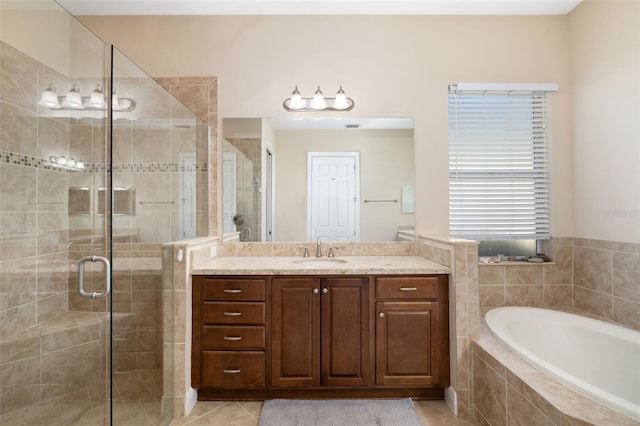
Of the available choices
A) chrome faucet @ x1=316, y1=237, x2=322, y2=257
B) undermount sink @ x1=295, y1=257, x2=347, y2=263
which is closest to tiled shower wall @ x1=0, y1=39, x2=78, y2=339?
undermount sink @ x1=295, y1=257, x2=347, y2=263

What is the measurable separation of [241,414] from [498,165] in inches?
105

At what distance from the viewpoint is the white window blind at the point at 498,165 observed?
2.62 m

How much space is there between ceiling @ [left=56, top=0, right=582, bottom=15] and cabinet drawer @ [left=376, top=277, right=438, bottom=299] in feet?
6.98

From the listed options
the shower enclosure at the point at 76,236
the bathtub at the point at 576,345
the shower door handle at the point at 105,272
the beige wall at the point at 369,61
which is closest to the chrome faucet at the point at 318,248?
the beige wall at the point at 369,61

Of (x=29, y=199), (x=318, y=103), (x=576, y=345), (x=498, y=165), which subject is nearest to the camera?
(x=29, y=199)

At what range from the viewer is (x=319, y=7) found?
2508mm

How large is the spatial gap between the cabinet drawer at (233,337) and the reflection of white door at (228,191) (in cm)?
83

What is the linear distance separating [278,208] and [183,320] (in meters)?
1.08

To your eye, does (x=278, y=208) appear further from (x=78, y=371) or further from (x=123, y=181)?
(x=78, y=371)

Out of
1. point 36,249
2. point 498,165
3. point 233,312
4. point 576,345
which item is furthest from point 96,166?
point 576,345

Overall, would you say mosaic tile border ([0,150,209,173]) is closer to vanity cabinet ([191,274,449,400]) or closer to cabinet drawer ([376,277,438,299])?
vanity cabinet ([191,274,449,400])

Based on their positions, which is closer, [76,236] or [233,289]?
[76,236]

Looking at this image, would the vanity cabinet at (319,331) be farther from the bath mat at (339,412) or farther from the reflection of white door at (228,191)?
the reflection of white door at (228,191)

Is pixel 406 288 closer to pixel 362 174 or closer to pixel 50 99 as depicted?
pixel 362 174
